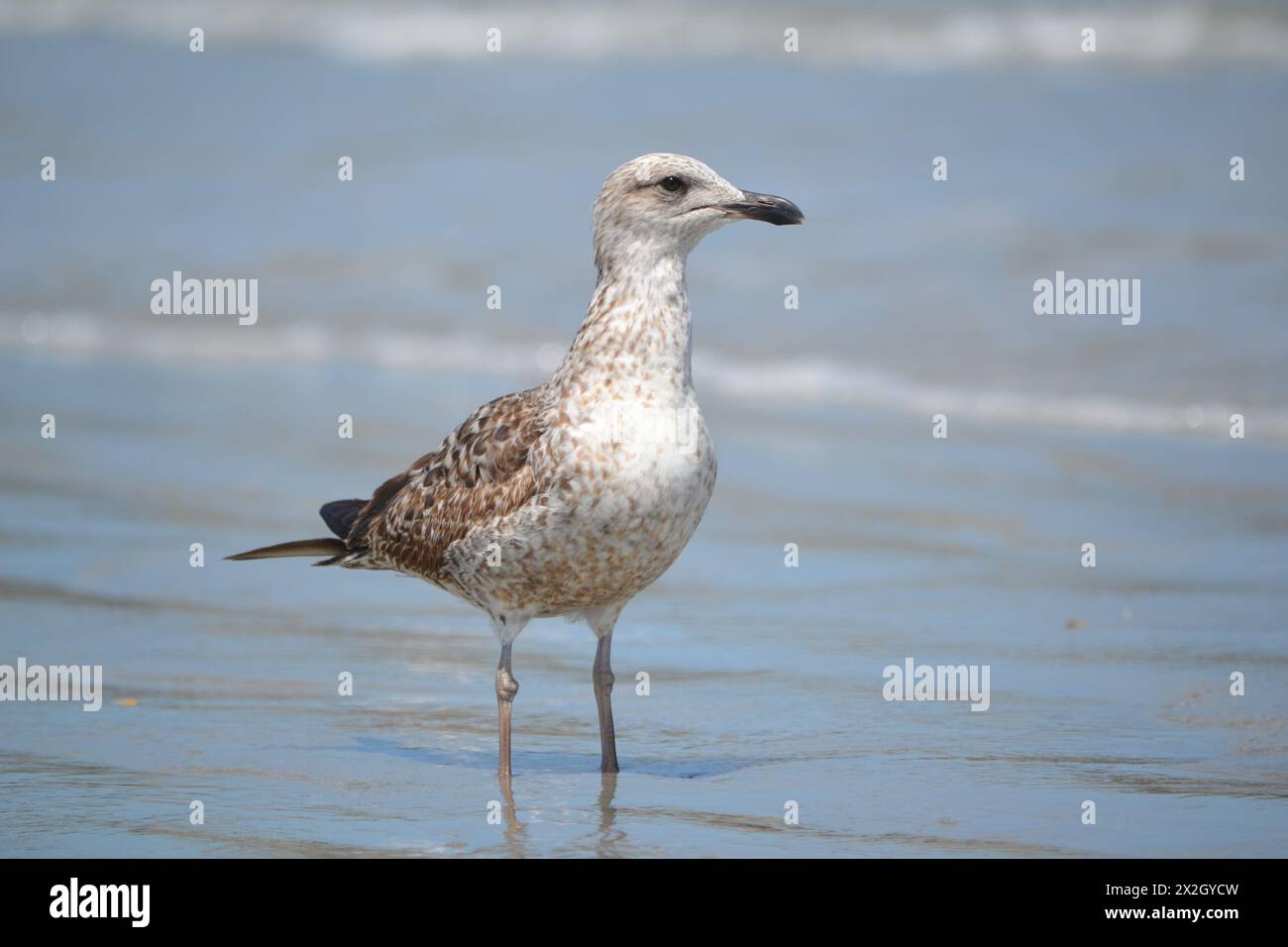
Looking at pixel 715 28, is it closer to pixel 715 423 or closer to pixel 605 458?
pixel 715 423

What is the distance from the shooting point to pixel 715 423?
37.0ft

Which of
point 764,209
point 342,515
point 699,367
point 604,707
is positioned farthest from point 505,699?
point 699,367

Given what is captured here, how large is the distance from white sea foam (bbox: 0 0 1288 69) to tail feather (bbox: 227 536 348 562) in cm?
1482

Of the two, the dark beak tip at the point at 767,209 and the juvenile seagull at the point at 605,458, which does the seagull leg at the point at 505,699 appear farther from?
the dark beak tip at the point at 767,209

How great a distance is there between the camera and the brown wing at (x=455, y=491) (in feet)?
18.7

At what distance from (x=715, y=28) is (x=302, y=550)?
1792 cm

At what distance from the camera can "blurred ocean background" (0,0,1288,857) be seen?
5.63 m

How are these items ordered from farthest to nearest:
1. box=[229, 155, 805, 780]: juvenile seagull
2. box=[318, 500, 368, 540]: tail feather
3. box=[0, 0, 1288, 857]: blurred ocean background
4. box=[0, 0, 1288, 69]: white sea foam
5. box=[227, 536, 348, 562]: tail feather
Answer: box=[0, 0, 1288, 69]: white sea foam
box=[318, 500, 368, 540]: tail feather
box=[227, 536, 348, 562]: tail feather
box=[0, 0, 1288, 857]: blurred ocean background
box=[229, 155, 805, 780]: juvenile seagull

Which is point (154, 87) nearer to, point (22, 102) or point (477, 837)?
point (22, 102)

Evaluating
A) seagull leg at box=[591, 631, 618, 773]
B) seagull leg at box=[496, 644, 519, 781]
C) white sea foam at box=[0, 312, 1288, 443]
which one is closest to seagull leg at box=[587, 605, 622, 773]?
seagull leg at box=[591, 631, 618, 773]

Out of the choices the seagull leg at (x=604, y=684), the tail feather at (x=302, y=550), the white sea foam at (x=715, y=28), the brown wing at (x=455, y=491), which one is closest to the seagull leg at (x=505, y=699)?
the seagull leg at (x=604, y=684)

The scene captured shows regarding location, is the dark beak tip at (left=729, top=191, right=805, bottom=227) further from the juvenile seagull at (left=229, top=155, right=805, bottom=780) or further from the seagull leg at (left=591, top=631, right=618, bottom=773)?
the seagull leg at (left=591, top=631, right=618, bottom=773)

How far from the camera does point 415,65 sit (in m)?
24.2

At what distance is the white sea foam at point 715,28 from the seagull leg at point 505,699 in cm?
1530
